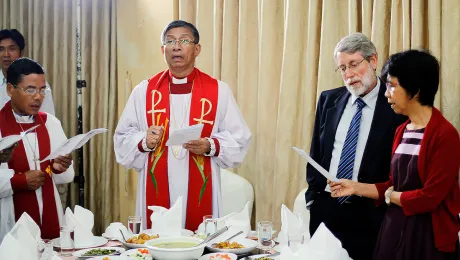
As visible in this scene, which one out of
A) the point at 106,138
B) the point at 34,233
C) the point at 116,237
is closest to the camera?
the point at 34,233

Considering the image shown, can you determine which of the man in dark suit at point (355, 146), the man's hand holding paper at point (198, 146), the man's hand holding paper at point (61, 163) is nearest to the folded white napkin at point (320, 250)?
the man in dark suit at point (355, 146)

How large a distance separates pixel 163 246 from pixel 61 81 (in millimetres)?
3307

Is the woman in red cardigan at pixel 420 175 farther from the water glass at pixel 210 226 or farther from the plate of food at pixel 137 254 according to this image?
the plate of food at pixel 137 254

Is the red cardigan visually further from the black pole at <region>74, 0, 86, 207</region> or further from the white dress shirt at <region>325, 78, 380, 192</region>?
the black pole at <region>74, 0, 86, 207</region>

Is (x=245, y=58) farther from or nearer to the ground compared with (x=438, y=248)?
farther from the ground

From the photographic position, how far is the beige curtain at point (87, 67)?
197 inches

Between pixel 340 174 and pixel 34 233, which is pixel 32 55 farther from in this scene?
pixel 340 174

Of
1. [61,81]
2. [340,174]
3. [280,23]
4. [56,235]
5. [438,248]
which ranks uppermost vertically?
[280,23]

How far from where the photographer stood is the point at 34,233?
2455 millimetres

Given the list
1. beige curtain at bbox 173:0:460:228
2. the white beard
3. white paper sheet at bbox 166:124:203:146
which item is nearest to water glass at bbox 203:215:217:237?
white paper sheet at bbox 166:124:203:146

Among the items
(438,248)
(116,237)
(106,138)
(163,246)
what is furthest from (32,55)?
(438,248)

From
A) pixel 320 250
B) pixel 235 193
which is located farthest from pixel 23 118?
pixel 320 250

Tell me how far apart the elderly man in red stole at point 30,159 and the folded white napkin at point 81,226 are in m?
0.59

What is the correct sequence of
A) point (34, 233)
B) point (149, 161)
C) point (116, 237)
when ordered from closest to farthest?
point (34, 233) < point (116, 237) < point (149, 161)
